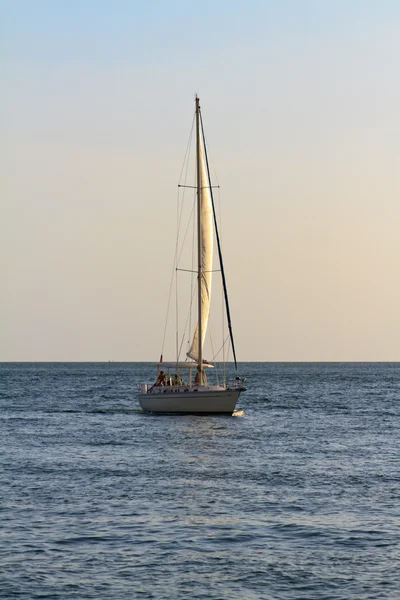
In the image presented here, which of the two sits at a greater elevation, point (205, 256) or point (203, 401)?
point (205, 256)

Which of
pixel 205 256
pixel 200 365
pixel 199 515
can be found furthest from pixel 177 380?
pixel 199 515

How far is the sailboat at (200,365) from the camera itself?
60531mm

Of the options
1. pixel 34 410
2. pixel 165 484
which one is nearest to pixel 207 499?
pixel 165 484

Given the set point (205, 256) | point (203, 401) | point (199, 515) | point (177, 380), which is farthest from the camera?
point (205, 256)

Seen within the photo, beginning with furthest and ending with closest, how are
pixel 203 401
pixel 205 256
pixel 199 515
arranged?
pixel 205 256, pixel 203 401, pixel 199 515

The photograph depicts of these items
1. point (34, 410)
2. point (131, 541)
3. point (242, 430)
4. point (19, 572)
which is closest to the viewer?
point (19, 572)

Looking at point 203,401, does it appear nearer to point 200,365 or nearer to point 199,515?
point 200,365

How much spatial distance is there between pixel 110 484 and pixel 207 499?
414 centimetres

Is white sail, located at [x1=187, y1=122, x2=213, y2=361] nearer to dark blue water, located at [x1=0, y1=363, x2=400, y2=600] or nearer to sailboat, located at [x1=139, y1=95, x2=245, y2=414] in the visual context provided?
sailboat, located at [x1=139, y1=95, x2=245, y2=414]

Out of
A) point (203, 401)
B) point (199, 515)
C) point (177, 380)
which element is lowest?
point (199, 515)

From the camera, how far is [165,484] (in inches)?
1336

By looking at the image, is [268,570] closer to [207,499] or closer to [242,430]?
[207,499]

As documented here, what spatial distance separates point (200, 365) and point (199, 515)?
35.1m

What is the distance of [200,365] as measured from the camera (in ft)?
208
